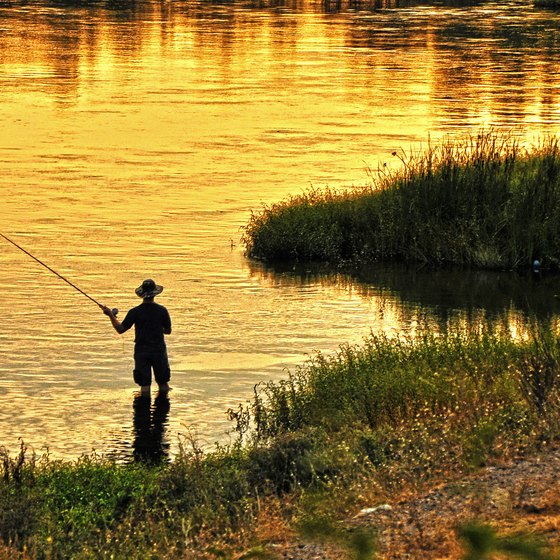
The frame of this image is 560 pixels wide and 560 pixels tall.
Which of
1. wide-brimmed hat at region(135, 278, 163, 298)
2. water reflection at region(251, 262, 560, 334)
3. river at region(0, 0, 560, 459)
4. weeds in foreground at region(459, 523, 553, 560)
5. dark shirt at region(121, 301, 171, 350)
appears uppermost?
weeds in foreground at region(459, 523, 553, 560)

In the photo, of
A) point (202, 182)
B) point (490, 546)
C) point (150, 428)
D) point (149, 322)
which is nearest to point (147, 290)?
point (149, 322)

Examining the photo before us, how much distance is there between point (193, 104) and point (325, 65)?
13.3m

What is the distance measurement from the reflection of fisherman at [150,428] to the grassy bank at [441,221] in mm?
10422

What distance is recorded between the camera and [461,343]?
16109mm

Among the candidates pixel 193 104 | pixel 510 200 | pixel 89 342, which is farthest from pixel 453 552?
pixel 193 104

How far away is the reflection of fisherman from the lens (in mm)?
14781

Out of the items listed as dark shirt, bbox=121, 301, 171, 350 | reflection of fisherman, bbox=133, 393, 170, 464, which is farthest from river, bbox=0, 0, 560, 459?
dark shirt, bbox=121, 301, 171, 350

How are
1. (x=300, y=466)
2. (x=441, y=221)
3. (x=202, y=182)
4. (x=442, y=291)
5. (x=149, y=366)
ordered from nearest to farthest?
(x=300, y=466)
(x=149, y=366)
(x=442, y=291)
(x=441, y=221)
(x=202, y=182)

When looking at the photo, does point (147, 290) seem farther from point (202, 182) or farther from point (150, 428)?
point (202, 182)

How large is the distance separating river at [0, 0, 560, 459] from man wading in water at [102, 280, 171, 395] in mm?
390

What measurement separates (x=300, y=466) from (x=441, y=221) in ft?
51.5

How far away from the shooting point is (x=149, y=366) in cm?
1714

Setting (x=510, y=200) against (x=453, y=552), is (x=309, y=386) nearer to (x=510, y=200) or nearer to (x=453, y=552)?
(x=453, y=552)

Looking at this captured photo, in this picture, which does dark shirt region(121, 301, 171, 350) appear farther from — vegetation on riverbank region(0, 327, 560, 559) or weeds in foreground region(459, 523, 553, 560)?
weeds in foreground region(459, 523, 553, 560)
